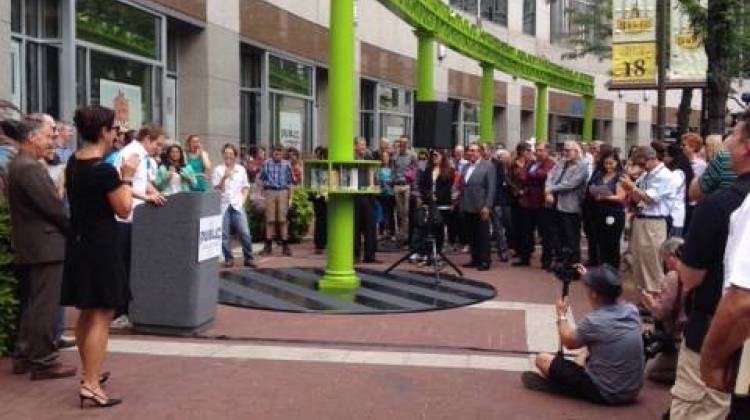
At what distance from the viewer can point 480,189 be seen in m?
12.7

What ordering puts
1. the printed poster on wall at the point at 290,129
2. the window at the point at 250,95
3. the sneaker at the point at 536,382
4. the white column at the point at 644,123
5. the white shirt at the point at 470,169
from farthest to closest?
the white column at the point at 644,123, the printed poster on wall at the point at 290,129, the window at the point at 250,95, the white shirt at the point at 470,169, the sneaker at the point at 536,382

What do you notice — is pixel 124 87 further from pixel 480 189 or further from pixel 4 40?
pixel 480 189

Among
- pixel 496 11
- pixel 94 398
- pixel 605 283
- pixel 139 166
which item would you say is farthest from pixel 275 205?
pixel 496 11

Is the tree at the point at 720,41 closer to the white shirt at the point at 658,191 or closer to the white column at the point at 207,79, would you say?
the white shirt at the point at 658,191

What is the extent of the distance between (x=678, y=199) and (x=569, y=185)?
2530mm

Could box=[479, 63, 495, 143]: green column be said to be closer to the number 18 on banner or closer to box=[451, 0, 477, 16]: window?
the number 18 on banner

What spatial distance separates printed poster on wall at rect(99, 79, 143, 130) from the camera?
13828 mm

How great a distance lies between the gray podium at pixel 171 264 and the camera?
25.0 feet

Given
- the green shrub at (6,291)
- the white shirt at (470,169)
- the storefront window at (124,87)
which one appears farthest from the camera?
the storefront window at (124,87)

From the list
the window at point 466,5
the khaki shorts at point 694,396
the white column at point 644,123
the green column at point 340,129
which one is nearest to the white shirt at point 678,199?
the green column at point 340,129

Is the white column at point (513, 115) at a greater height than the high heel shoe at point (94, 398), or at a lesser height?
greater

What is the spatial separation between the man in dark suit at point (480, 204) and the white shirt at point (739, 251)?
31.5 feet

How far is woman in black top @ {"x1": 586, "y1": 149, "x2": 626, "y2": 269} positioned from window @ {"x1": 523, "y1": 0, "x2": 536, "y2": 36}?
91.6ft

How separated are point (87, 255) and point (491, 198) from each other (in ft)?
26.5
